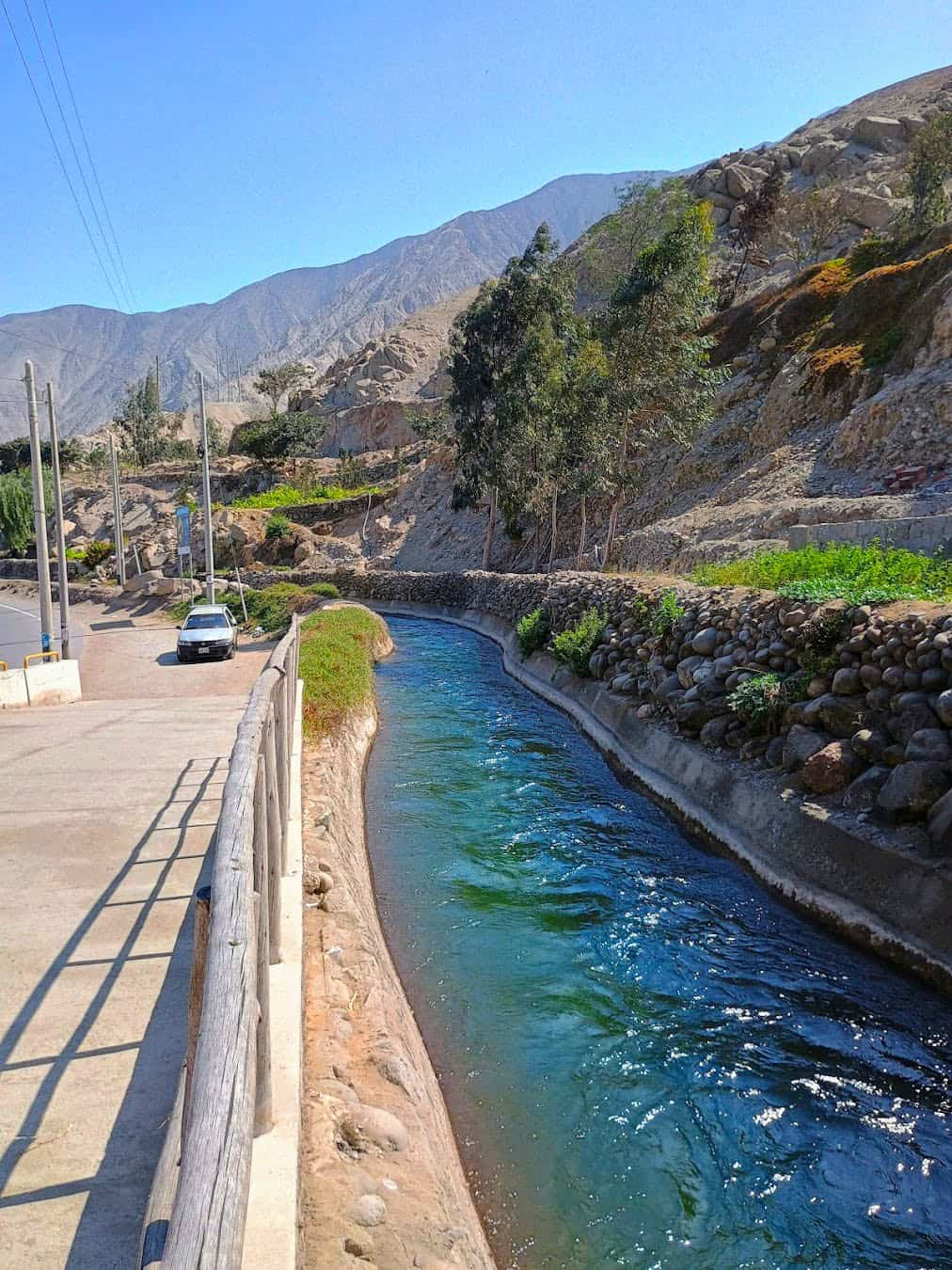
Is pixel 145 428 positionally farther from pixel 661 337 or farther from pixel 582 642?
pixel 582 642

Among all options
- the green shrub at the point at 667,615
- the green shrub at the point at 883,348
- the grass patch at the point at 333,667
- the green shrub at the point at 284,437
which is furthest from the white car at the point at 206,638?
the green shrub at the point at 284,437

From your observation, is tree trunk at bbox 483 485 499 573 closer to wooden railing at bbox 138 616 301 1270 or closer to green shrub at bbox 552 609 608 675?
green shrub at bbox 552 609 608 675

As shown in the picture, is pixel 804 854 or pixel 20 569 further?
pixel 20 569

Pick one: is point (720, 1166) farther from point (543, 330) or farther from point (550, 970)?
point (543, 330)

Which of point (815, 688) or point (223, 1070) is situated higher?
point (223, 1070)

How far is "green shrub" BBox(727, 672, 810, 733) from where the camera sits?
37.6ft

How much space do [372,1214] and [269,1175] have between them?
93 cm

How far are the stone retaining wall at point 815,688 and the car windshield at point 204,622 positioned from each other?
1627 cm

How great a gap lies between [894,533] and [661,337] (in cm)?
1951

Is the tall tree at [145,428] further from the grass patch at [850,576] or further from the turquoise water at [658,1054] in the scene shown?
the turquoise water at [658,1054]

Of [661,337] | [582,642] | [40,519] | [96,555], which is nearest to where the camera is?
[582,642]

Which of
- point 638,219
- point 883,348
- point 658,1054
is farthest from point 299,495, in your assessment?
point 658,1054

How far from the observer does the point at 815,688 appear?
434 inches

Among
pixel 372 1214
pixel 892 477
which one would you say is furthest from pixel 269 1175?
pixel 892 477
